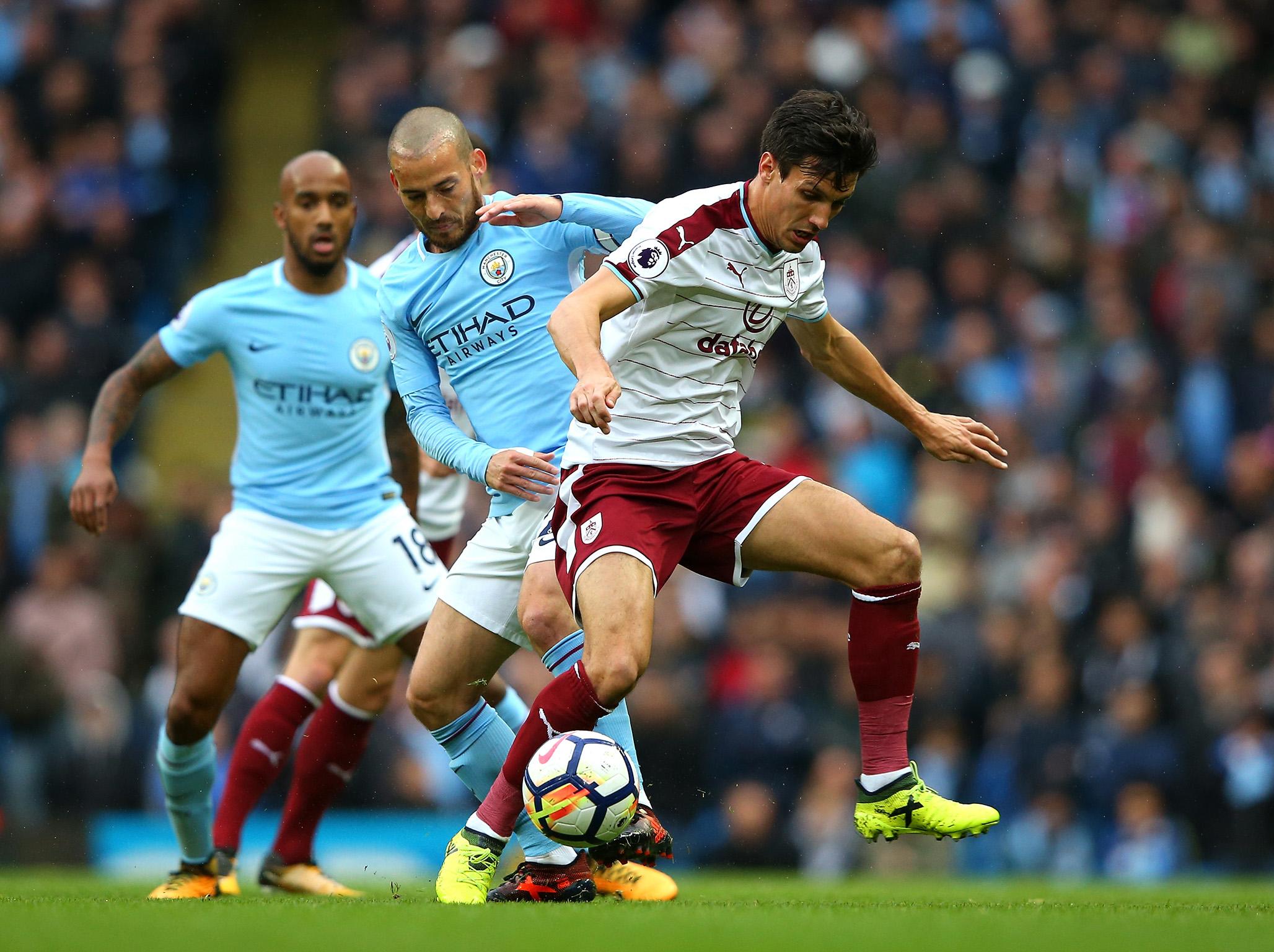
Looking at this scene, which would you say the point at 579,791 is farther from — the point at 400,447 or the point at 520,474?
the point at 400,447

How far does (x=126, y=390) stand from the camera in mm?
7230

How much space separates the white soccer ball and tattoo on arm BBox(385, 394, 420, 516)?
2355mm

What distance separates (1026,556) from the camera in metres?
11.6

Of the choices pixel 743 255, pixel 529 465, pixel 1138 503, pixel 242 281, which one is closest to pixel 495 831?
pixel 529 465

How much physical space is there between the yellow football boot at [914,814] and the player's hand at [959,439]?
1.12 meters

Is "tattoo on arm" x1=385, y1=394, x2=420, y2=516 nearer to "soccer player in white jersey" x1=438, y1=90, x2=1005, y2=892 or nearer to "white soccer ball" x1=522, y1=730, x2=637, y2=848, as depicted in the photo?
"soccer player in white jersey" x1=438, y1=90, x2=1005, y2=892

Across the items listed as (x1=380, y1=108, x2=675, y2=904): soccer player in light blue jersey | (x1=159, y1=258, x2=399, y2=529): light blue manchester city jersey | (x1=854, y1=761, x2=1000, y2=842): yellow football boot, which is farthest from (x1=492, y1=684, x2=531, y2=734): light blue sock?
(x1=854, y1=761, x2=1000, y2=842): yellow football boot

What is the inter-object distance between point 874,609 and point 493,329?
5.73 feet

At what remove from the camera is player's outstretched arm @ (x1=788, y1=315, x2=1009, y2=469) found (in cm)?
618

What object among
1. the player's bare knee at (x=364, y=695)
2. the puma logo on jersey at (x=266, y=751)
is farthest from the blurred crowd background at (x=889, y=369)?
the puma logo on jersey at (x=266, y=751)

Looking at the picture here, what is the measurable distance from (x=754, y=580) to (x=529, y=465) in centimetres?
609

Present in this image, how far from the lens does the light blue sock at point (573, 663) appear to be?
6.15m

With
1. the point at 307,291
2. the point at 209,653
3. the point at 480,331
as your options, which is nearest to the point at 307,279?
the point at 307,291

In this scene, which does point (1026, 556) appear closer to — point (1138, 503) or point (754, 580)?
point (1138, 503)
